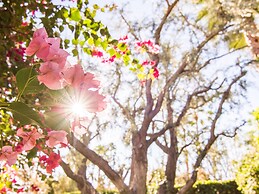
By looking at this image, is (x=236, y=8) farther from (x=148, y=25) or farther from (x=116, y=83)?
(x=116, y=83)

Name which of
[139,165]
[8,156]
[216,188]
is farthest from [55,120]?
[216,188]

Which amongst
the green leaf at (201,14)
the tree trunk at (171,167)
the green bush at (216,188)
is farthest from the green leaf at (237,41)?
the green bush at (216,188)

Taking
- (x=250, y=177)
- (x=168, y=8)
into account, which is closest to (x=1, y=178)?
(x=250, y=177)

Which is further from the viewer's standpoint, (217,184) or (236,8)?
(217,184)

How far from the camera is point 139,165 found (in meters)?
8.45

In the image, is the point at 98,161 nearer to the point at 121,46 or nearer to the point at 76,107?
the point at 121,46

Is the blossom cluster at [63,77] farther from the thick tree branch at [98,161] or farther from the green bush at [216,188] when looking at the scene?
the green bush at [216,188]

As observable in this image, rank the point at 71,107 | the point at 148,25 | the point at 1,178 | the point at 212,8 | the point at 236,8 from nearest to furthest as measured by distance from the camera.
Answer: the point at 71,107 < the point at 1,178 < the point at 236,8 < the point at 212,8 < the point at 148,25

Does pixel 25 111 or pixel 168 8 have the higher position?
pixel 168 8

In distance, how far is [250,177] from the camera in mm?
6332

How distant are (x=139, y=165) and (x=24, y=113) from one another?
25.9 feet

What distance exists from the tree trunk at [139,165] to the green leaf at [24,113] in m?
7.42

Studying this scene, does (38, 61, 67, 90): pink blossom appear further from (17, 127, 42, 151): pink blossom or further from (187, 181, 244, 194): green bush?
Result: (187, 181, 244, 194): green bush

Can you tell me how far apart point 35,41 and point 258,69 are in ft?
34.7
